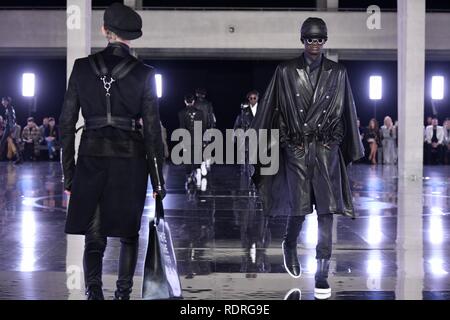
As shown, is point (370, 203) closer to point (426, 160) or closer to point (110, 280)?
point (110, 280)

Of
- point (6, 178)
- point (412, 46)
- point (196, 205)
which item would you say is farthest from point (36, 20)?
point (196, 205)

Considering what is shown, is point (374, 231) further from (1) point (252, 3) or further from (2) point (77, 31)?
(1) point (252, 3)

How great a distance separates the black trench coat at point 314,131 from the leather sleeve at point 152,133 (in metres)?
1.42

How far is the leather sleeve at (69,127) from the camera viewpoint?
5980mm

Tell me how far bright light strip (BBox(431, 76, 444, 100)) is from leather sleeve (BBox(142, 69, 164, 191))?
1338 inches

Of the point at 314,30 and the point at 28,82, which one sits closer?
the point at 314,30

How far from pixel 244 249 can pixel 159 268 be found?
388cm

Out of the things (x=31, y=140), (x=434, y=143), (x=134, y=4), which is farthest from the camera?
(x=434, y=143)

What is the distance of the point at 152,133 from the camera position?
5.95 meters

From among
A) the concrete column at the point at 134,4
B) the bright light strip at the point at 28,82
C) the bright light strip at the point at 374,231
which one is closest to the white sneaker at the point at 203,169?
the concrete column at the point at 134,4

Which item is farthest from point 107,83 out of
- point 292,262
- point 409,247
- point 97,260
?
point 409,247

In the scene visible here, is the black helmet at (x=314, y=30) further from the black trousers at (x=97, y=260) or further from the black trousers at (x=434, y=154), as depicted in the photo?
the black trousers at (x=434, y=154)

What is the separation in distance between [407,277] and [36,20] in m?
26.2

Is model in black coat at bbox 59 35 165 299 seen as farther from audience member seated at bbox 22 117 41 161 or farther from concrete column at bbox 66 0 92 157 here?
audience member seated at bbox 22 117 41 161
